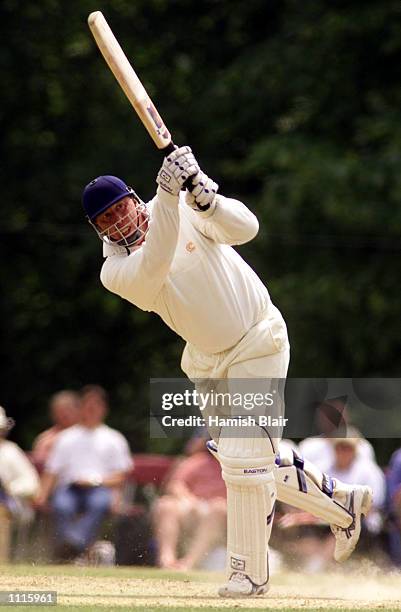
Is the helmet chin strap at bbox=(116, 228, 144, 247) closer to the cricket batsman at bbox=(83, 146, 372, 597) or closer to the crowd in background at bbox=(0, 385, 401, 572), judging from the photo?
the cricket batsman at bbox=(83, 146, 372, 597)

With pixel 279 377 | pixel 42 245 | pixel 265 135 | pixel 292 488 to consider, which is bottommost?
pixel 292 488

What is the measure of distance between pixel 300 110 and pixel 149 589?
9792 mm

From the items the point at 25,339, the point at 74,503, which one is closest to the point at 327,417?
the point at 74,503

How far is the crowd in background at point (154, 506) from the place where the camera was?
32.9 ft

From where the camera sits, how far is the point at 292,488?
25.2ft

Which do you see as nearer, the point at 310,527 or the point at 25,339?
the point at 310,527

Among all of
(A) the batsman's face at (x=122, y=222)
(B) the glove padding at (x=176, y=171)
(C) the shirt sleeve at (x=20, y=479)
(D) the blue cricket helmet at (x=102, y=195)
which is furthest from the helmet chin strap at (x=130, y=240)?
(C) the shirt sleeve at (x=20, y=479)

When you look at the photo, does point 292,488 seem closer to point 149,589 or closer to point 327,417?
point 149,589

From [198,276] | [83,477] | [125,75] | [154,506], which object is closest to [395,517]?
[154,506]

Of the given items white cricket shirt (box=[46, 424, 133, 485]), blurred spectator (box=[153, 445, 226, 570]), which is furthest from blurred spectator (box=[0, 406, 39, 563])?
blurred spectator (box=[153, 445, 226, 570])

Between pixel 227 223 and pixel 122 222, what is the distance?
55cm

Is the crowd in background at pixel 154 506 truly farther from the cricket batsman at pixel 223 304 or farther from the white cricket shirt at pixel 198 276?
the white cricket shirt at pixel 198 276

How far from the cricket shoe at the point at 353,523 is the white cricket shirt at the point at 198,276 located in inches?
48.4

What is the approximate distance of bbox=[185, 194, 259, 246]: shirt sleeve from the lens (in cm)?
697
